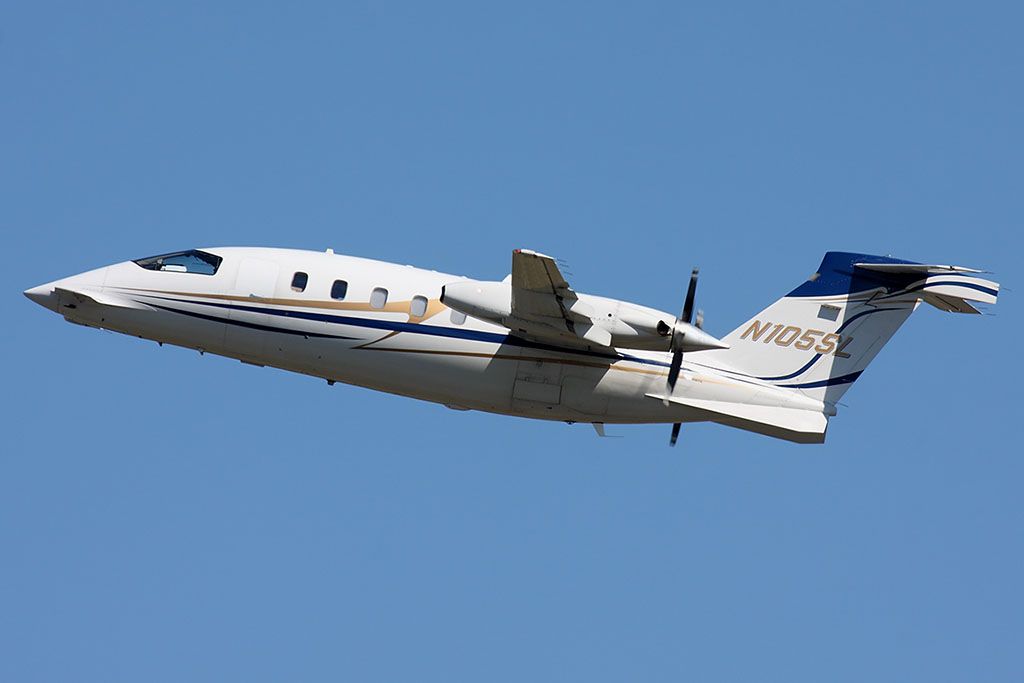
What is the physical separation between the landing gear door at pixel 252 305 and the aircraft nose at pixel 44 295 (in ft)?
14.5

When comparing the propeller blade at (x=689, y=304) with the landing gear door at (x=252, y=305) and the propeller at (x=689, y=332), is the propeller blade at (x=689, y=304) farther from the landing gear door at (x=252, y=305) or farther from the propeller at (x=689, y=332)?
the landing gear door at (x=252, y=305)

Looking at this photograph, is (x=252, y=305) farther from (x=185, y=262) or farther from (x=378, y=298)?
(x=378, y=298)

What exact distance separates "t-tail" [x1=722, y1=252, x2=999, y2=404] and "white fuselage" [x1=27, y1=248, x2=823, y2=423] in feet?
2.67

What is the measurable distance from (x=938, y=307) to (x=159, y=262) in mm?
18278

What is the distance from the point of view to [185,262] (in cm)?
3459

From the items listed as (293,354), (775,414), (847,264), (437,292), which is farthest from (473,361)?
(847,264)

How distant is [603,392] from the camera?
3278 centimetres

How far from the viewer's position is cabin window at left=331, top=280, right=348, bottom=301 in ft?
109

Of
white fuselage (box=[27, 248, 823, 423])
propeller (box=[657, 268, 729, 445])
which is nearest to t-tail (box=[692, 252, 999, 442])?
white fuselage (box=[27, 248, 823, 423])

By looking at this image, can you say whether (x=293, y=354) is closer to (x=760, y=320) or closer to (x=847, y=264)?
(x=760, y=320)

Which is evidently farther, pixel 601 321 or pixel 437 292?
pixel 437 292

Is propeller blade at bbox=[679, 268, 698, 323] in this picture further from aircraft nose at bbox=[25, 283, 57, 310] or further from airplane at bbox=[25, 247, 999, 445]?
aircraft nose at bbox=[25, 283, 57, 310]

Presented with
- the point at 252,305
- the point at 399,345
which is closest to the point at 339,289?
the point at 399,345

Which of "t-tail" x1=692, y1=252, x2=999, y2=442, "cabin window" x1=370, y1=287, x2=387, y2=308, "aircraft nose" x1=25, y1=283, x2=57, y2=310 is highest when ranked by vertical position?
"t-tail" x1=692, y1=252, x2=999, y2=442
